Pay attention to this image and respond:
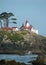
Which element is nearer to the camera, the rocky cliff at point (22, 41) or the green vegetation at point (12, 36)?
the rocky cliff at point (22, 41)

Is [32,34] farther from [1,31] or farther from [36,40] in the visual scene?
[1,31]

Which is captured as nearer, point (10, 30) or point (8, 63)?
point (8, 63)

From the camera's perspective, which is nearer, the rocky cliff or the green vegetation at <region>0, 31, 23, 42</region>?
the rocky cliff

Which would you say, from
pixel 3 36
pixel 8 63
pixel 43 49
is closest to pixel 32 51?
pixel 43 49

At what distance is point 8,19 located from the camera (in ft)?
550

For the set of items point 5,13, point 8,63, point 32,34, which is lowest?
point 8,63

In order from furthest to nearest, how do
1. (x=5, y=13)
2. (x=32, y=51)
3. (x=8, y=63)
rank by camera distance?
(x=5, y=13) < (x=32, y=51) < (x=8, y=63)

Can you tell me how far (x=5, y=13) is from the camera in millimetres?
169125

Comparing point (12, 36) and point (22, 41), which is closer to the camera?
point (22, 41)

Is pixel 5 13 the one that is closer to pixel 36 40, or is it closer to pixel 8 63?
pixel 36 40

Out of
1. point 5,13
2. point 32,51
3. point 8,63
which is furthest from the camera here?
point 5,13

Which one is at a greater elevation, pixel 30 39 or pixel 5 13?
pixel 5 13

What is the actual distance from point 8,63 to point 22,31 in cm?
12253

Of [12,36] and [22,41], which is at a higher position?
[12,36]
